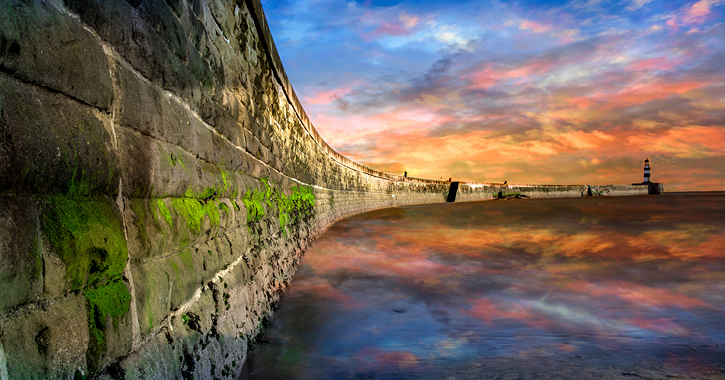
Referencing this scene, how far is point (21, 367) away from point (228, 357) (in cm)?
167

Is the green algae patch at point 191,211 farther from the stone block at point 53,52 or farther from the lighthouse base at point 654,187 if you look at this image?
the lighthouse base at point 654,187

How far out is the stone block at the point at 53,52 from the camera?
946mm

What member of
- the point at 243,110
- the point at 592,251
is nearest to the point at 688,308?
the point at 592,251

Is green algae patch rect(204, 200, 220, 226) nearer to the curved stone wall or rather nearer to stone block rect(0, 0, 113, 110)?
the curved stone wall

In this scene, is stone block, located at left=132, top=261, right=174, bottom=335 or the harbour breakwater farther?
stone block, located at left=132, top=261, right=174, bottom=335

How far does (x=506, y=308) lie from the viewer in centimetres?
432

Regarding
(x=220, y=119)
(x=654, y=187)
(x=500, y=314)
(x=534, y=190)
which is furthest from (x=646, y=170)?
(x=220, y=119)

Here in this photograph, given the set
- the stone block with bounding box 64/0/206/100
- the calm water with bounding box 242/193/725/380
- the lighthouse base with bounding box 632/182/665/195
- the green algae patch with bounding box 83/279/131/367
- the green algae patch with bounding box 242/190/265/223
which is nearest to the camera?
the green algae patch with bounding box 83/279/131/367

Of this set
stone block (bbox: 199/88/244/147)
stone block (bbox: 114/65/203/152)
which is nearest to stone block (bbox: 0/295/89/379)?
stone block (bbox: 114/65/203/152)

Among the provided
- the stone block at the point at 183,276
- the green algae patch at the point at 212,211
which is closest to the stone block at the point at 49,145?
the stone block at the point at 183,276

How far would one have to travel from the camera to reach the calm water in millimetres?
2920

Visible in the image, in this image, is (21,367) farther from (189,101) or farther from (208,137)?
(208,137)

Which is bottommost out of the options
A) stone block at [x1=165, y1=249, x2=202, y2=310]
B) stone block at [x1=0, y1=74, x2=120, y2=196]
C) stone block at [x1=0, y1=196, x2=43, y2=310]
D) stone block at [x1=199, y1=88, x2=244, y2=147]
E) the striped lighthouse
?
stone block at [x1=165, y1=249, x2=202, y2=310]

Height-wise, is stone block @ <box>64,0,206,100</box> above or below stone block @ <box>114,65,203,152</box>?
above
